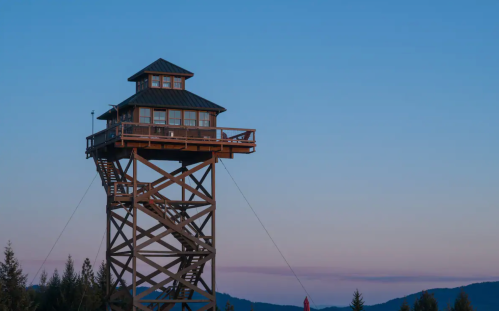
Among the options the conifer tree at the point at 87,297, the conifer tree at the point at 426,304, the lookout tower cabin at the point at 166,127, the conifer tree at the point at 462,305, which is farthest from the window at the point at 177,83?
the conifer tree at the point at 426,304

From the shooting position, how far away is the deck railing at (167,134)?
54344mm

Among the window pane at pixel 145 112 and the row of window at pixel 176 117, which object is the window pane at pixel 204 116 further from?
the window pane at pixel 145 112

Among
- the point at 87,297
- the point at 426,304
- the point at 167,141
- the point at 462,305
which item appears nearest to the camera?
the point at 167,141

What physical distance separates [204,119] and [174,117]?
2124 millimetres

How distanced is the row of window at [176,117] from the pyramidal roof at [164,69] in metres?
3.86

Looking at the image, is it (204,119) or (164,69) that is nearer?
(204,119)

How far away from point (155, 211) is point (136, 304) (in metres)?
6.32

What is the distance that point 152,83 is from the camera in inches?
2341

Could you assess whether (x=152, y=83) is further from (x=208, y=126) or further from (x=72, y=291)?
(x=72, y=291)

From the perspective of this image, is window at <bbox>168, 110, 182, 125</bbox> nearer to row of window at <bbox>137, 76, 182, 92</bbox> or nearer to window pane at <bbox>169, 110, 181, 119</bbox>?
window pane at <bbox>169, 110, 181, 119</bbox>

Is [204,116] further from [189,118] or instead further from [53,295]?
[53,295]

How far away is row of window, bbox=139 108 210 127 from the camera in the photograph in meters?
56.2

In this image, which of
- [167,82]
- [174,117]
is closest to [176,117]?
[174,117]

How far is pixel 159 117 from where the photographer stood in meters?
56.5
